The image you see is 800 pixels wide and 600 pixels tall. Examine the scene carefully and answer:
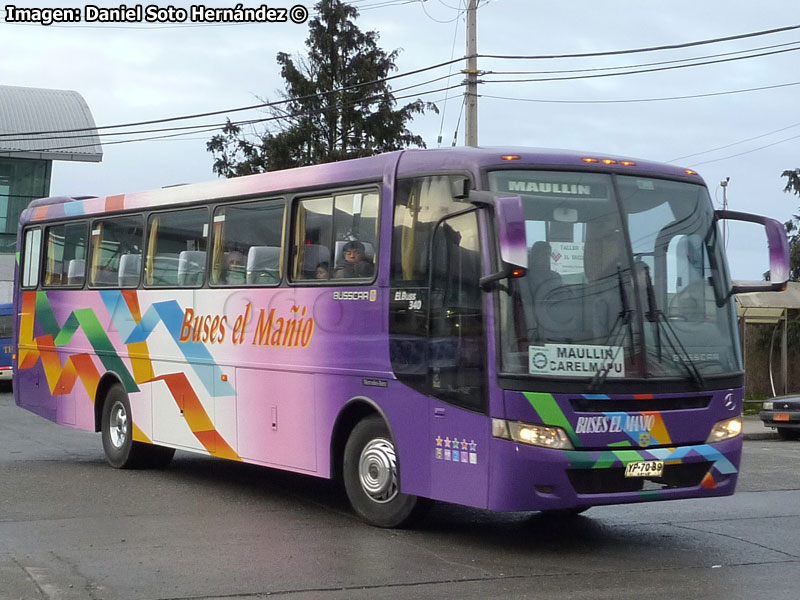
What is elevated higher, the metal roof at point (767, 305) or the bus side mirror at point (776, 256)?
the metal roof at point (767, 305)

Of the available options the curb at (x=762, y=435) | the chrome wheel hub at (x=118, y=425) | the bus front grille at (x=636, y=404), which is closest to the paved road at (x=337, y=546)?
the chrome wheel hub at (x=118, y=425)

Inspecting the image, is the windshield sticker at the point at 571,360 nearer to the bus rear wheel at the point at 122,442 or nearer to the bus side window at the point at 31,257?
the bus rear wheel at the point at 122,442

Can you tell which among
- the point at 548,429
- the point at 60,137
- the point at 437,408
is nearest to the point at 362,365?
the point at 437,408

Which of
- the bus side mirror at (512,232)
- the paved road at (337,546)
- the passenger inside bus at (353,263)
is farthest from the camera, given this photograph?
the passenger inside bus at (353,263)

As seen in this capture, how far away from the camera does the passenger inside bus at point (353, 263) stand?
10.2m

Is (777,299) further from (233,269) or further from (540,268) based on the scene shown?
(540,268)

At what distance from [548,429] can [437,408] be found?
1.01 m

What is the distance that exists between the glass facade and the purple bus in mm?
41840

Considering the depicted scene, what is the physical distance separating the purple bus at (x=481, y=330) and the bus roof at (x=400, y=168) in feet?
0.08

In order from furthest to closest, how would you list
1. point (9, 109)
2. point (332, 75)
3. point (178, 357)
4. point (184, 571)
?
point (9, 109), point (332, 75), point (178, 357), point (184, 571)

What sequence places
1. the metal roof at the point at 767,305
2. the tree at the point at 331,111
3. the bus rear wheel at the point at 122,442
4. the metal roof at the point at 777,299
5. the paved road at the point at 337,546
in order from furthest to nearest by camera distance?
the tree at the point at 331,111
the metal roof at the point at 777,299
the metal roof at the point at 767,305
the bus rear wheel at the point at 122,442
the paved road at the point at 337,546

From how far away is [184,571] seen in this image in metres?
8.28

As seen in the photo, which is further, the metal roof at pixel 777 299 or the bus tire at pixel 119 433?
the metal roof at pixel 777 299

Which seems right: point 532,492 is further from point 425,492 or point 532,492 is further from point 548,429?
point 425,492
